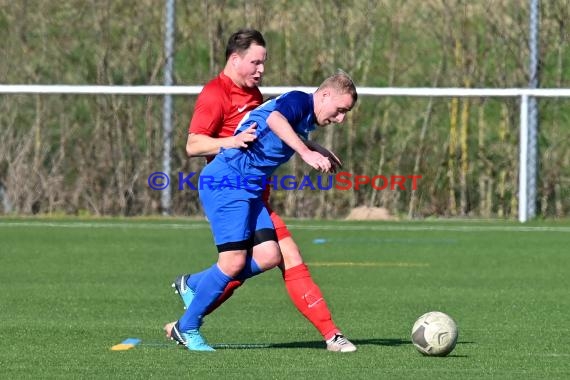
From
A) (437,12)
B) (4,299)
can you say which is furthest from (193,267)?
(437,12)

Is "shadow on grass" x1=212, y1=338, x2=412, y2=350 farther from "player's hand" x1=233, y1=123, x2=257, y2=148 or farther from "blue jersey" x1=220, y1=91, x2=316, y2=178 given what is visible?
"player's hand" x1=233, y1=123, x2=257, y2=148

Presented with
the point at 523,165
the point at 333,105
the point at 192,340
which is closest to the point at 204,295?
the point at 192,340

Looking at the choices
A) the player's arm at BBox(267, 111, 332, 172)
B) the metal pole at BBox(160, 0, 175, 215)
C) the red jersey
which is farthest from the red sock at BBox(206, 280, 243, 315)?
the metal pole at BBox(160, 0, 175, 215)

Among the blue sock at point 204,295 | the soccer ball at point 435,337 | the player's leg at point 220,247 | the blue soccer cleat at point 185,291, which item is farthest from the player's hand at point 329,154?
the blue soccer cleat at point 185,291

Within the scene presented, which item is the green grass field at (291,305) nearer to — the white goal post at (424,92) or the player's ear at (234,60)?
the white goal post at (424,92)

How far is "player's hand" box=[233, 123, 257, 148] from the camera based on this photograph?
24.4 ft

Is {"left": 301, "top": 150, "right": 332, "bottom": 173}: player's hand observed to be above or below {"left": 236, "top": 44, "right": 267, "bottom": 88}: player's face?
below

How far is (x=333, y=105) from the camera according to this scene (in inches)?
295

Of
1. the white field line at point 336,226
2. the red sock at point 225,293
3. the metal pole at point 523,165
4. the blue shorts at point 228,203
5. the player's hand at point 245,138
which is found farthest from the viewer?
the metal pole at point 523,165

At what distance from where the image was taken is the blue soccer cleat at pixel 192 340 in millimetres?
7750

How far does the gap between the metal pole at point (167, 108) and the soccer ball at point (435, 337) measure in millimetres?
9853

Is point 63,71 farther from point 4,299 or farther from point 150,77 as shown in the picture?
point 4,299

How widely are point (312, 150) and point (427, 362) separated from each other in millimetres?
1204

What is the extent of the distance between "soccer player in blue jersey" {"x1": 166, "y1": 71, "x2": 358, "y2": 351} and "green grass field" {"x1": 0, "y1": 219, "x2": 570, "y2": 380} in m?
0.33
